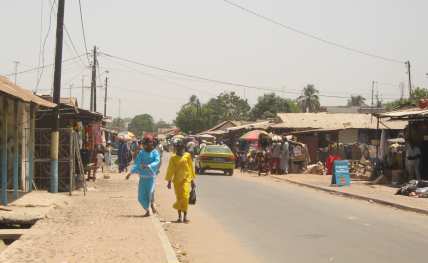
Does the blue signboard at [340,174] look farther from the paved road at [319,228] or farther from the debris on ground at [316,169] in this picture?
the debris on ground at [316,169]

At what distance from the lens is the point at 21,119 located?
18.1m

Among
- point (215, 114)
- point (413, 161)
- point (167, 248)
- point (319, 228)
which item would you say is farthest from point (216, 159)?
point (215, 114)

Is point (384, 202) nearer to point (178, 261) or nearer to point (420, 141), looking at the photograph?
point (420, 141)

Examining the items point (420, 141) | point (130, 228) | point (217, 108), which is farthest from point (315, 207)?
point (217, 108)

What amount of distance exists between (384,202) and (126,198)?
7366mm

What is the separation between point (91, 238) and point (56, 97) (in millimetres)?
9489

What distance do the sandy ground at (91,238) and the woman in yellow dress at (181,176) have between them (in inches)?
30.5

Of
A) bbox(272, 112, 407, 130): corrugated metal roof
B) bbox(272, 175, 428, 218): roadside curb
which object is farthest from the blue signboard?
bbox(272, 112, 407, 130): corrugated metal roof

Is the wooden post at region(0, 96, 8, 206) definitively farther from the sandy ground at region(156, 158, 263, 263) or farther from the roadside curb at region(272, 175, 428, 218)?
the roadside curb at region(272, 175, 428, 218)

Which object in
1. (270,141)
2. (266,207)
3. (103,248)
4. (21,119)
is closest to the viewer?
(103,248)

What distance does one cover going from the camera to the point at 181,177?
13.3 m

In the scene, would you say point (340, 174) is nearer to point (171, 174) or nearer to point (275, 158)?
point (275, 158)

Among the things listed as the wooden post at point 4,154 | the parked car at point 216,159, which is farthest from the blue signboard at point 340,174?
the wooden post at point 4,154

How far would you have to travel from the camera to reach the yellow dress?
1326 centimetres
